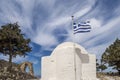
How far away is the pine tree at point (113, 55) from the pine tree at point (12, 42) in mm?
19560

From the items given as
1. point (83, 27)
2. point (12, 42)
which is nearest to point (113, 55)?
point (12, 42)

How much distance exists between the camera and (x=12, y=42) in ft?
147

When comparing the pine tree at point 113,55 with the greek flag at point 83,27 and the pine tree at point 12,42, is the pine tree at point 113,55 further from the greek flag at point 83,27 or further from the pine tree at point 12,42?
the greek flag at point 83,27

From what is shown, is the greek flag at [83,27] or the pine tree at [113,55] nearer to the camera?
the greek flag at [83,27]

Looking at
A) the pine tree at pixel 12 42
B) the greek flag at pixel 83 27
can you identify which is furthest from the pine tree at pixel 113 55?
the greek flag at pixel 83 27

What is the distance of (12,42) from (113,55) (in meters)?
23.6

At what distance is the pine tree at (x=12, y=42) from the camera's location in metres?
44.0

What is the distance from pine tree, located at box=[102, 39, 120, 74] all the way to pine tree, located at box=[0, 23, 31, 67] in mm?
19560

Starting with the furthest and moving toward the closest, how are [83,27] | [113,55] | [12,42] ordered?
1. [113,55]
2. [12,42]
3. [83,27]

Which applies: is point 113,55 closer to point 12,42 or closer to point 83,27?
point 12,42

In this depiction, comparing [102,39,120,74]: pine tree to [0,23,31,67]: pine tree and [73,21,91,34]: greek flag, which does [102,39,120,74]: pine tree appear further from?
[73,21,91,34]: greek flag

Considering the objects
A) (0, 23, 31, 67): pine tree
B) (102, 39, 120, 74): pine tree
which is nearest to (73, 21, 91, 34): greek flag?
(0, 23, 31, 67): pine tree

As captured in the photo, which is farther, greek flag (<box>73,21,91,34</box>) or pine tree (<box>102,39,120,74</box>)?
pine tree (<box>102,39,120,74</box>)

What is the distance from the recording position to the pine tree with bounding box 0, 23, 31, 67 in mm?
43969
